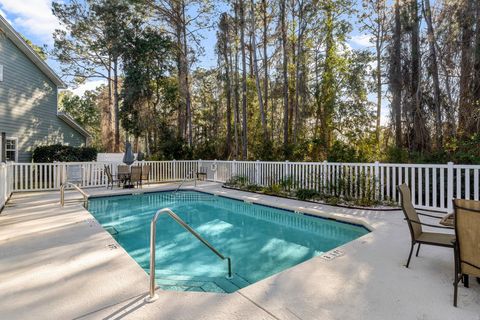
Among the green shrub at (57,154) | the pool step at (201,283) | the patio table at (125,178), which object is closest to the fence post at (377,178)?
the pool step at (201,283)

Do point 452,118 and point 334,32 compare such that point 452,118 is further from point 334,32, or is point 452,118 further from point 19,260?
point 19,260

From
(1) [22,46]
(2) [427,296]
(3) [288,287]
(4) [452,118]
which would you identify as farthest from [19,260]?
(1) [22,46]

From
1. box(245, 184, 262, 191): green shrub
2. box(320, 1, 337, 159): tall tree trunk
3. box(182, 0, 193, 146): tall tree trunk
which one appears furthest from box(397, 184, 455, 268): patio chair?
box(182, 0, 193, 146): tall tree trunk

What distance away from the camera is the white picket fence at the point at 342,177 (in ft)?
18.2

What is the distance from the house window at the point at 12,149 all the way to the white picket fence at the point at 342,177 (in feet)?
10.6

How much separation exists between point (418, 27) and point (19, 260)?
1160 centimetres

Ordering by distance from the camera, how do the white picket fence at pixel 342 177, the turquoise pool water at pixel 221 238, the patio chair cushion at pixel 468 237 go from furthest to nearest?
the white picket fence at pixel 342 177
the turquoise pool water at pixel 221 238
the patio chair cushion at pixel 468 237

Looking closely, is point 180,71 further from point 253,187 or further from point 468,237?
point 468,237

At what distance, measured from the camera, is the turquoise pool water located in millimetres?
3674

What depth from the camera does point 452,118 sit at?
7465 mm

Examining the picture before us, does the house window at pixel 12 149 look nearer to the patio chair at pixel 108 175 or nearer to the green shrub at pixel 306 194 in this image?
the patio chair at pixel 108 175

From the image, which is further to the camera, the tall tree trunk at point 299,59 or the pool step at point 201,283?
the tall tree trunk at point 299,59

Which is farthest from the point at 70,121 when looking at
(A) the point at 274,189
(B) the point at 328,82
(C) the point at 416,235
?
(C) the point at 416,235

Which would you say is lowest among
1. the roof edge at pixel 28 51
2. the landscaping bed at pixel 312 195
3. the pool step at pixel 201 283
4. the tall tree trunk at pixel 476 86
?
the pool step at pixel 201 283
